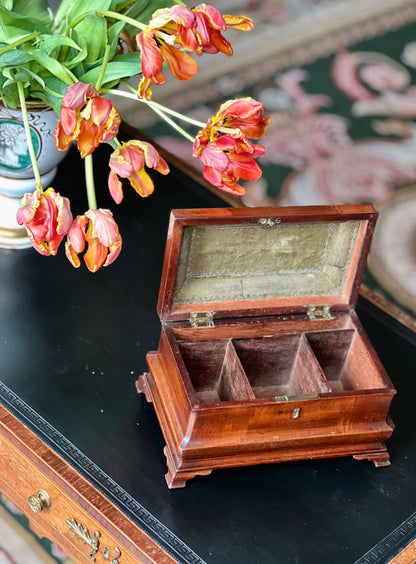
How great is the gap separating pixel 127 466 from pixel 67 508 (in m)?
0.11

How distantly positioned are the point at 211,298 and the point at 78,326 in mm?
229

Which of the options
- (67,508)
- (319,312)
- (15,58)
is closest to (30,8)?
(15,58)

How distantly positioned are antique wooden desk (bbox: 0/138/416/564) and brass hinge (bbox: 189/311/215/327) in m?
0.14

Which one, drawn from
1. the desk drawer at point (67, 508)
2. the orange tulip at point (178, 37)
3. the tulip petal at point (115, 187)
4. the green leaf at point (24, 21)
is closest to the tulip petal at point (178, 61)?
the orange tulip at point (178, 37)

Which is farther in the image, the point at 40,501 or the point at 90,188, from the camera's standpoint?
the point at 40,501

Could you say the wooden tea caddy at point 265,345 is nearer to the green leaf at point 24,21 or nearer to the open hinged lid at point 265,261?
the open hinged lid at point 265,261

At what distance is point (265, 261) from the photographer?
1204mm

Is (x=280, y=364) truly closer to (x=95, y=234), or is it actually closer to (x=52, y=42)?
(x=95, y=234)

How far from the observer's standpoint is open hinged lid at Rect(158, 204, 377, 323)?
1.12 metres

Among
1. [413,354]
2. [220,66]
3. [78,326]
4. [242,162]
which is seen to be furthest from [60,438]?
[220,66]

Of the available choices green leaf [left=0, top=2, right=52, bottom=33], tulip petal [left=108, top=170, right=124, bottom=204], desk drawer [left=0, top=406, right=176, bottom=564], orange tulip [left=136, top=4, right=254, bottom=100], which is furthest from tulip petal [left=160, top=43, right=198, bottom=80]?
desk drawer [left=0, top=406, right=176, bottom=564]

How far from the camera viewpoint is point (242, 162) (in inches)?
39.2

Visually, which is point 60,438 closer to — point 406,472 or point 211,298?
point 211,298

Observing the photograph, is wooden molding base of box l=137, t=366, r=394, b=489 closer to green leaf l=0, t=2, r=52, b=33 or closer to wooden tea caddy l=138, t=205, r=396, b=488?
wooden tea caddy l=138, t=205, r=396, b=488
